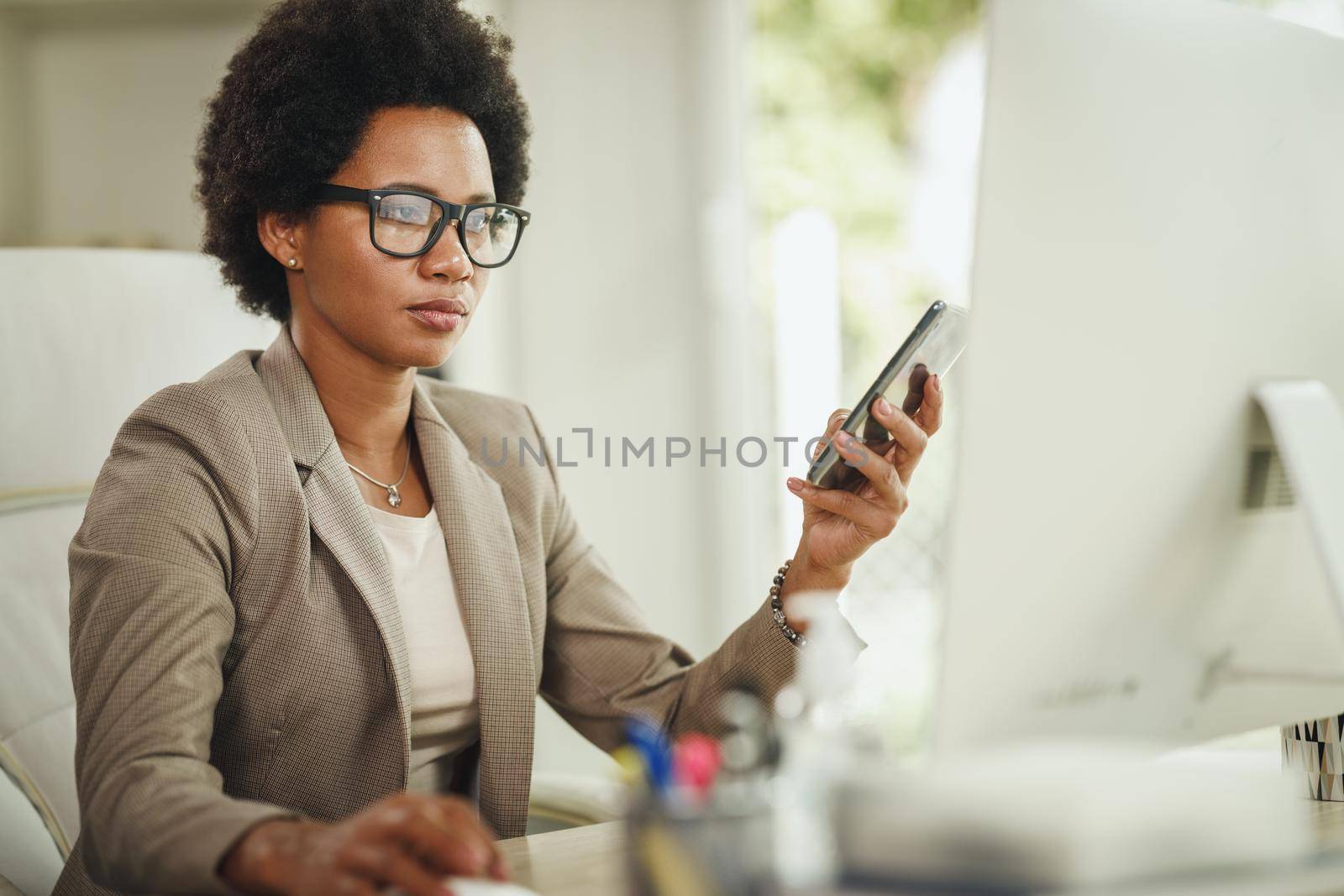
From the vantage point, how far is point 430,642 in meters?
1.17

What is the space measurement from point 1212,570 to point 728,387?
6.83 feet

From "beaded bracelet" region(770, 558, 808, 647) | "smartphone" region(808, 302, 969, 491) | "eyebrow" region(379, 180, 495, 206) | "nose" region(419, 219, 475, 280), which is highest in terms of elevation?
"eyebrow" region(379, 180, 495, 206)

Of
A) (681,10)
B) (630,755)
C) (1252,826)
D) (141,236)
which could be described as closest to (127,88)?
(141,236)

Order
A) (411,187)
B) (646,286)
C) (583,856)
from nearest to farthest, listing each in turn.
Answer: (583,856) → (411,187) → (646,286)

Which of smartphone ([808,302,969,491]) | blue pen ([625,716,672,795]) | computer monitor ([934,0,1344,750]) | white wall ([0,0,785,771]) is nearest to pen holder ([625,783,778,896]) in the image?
blue pen ([625,716,672,795])

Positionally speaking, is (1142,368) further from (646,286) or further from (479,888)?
(646,286)

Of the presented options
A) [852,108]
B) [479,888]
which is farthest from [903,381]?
[852,108]

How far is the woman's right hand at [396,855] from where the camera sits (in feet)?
2.02

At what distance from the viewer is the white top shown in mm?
1151

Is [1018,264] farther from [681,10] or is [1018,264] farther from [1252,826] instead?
[681,10]

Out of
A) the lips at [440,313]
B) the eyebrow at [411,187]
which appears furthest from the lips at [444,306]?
the eyebrow at [411,187]

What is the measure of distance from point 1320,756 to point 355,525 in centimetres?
86

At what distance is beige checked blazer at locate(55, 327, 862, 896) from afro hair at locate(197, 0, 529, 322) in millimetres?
182

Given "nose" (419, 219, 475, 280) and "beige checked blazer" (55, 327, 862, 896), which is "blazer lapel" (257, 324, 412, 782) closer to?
"beige checked blazer" (55, 327, 862, 896)
